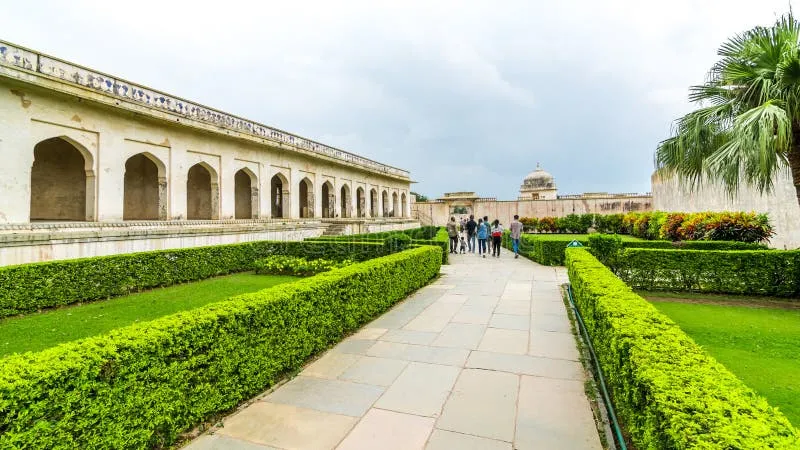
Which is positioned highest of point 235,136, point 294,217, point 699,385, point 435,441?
point 235,136

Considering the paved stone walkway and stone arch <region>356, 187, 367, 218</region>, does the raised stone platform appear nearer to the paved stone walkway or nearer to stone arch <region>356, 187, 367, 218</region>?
the paved stone walkway

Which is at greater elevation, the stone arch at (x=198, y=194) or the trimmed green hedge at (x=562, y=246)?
the stone arch at (x=198, y=194)

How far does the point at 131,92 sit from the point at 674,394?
54.4ft

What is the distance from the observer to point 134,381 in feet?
9.17

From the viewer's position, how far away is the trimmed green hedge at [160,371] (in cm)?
228

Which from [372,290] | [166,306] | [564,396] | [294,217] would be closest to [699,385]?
[564,396]

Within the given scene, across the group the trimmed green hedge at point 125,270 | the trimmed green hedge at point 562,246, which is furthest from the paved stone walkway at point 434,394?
the trimmed green hedge at point 562,246

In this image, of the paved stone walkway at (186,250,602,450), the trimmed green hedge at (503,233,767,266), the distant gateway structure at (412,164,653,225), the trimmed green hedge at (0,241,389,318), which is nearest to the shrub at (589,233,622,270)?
the trimmed green hedge at (503,233,767,266)

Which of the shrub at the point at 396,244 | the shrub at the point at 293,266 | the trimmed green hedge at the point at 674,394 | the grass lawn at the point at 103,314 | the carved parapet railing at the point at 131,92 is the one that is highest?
the carved parapet railing at the point at 131,92

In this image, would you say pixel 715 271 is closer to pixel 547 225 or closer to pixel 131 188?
pixel 131 188

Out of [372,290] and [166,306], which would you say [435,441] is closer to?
[372,290]

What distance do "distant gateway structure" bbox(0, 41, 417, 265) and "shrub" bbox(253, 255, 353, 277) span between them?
10.1 feet

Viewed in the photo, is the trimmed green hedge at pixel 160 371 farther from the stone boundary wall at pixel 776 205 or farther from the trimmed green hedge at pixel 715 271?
the stone boundary wall at pixel 776 205

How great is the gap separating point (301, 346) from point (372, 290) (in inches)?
84.4
